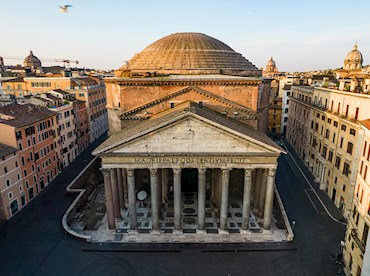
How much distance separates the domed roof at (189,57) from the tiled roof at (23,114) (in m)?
17.5

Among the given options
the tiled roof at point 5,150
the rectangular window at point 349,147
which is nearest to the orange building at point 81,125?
the tiled roof at point 5,150

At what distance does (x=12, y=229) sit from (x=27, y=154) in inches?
455

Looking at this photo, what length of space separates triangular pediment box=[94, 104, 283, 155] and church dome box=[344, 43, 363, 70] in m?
116

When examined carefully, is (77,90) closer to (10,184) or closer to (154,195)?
(10,184)

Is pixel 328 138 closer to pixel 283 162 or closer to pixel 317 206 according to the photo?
pixel 317 206

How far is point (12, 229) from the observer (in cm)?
3631

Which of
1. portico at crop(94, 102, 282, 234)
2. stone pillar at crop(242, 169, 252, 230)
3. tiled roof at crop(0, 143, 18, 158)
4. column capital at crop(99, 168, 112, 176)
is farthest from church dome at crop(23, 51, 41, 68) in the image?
stone pillar at crop(242, 169, 252, 230)

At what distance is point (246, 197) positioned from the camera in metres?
33.6

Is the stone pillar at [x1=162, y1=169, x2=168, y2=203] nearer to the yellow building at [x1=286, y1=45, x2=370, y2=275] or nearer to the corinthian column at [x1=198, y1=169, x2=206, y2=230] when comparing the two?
the corinthian column at [x1=198, y1=169, x2=206, y2=230]

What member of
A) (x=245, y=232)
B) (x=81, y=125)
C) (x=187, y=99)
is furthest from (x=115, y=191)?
(x=81, y=125)

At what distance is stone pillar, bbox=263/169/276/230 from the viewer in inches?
1280

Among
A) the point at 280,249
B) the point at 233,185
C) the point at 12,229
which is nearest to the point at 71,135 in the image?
the point at 12,229

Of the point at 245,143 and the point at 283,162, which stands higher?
the point at 245,143

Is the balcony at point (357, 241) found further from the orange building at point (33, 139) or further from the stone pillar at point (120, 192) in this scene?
the orange building at point (33, 139)
